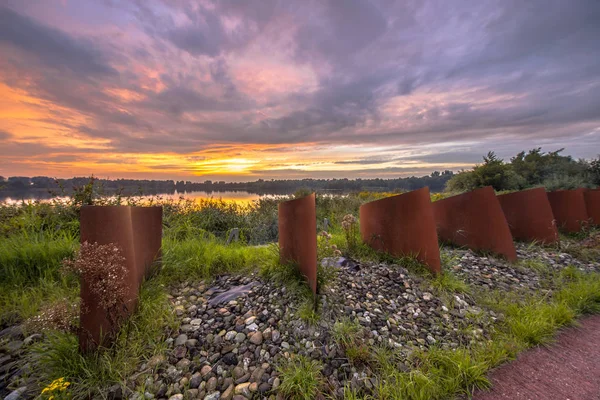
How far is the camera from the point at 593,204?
237 inches

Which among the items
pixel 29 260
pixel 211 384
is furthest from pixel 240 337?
pixel 29 260

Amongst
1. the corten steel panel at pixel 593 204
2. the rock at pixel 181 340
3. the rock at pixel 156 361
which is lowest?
the rock at pixel 156 361

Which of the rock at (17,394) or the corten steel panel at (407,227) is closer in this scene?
the rock at (17,394)

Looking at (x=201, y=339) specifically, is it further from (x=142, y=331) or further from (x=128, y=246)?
(x=128, y=246)

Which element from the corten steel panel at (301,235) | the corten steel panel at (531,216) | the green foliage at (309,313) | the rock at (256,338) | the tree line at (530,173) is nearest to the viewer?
the rock at (256,338)

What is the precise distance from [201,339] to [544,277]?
438 centimetres

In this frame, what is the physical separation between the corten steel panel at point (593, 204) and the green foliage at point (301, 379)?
23.1 ft

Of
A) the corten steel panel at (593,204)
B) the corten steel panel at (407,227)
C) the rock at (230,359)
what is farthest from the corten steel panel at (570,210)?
the rock at (230,359)

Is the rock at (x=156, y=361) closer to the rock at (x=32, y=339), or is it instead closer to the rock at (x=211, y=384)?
the rock at (x=211, y=384)

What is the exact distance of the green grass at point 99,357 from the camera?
1944 mm

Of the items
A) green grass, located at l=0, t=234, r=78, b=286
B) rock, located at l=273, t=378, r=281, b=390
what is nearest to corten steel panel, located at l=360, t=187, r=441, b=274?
rock, located at l=273, t=378, r=281, b=390

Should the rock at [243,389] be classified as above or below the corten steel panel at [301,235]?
below

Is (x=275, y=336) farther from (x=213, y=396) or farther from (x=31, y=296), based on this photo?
(x=31, y=296)

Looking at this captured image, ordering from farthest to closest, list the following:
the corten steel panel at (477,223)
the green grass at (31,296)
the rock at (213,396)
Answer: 1. the corten steel panel at (477,223)
2. the green grass at (31,296)
3. the rock at (213,396)
